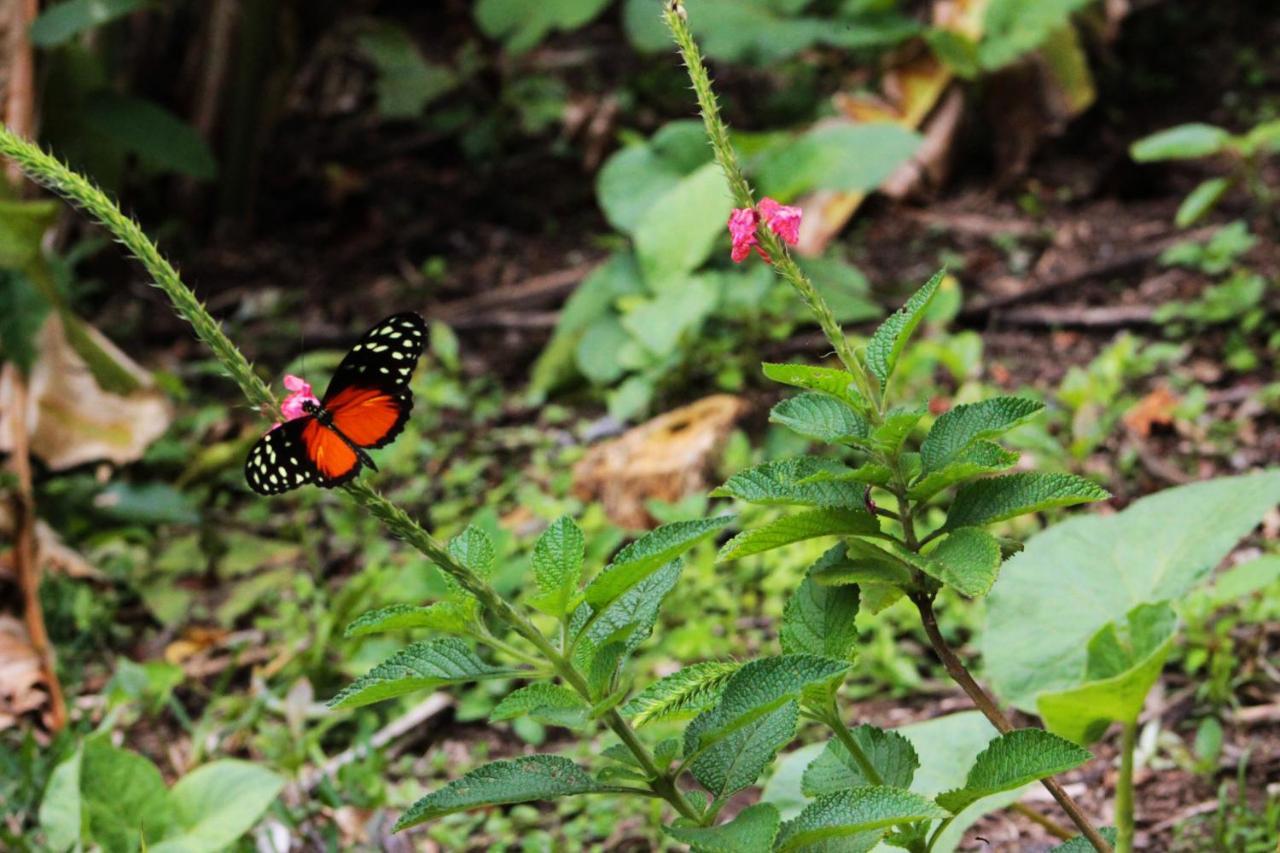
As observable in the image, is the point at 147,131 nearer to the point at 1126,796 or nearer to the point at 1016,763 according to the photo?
the point at 1126,796

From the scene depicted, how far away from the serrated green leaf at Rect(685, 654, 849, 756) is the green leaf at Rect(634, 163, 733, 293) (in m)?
2.56

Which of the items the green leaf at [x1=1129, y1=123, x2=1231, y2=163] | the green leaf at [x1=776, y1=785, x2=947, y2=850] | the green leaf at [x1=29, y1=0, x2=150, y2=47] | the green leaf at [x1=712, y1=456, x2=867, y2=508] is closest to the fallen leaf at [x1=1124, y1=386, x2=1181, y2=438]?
the green leaf at [x1=1129, y1=123, x2=1231, y2=163]

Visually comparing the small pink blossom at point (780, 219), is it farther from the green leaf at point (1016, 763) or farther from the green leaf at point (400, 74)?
the green leaf at point (400, 74)

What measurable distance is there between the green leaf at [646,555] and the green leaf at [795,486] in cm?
7

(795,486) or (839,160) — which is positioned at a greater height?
(795,486)

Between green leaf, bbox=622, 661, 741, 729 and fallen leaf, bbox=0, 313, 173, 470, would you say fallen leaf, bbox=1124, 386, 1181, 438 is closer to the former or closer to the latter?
green leaf, bbox=622, 661, 741, 729

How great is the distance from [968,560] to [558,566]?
379 mm

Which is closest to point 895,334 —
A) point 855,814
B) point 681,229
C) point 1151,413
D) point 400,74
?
point 855,814

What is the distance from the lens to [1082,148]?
193 inches

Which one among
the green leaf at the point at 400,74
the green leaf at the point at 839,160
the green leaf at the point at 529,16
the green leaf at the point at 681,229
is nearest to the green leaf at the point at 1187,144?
the green leaf at the point at 839,160

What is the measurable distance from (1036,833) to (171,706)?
6.22 feet

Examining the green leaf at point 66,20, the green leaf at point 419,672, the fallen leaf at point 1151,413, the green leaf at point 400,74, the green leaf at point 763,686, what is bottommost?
the fallen leaf at point 1151,413

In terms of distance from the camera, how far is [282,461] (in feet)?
4.25

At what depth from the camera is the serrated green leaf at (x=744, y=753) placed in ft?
4.36
